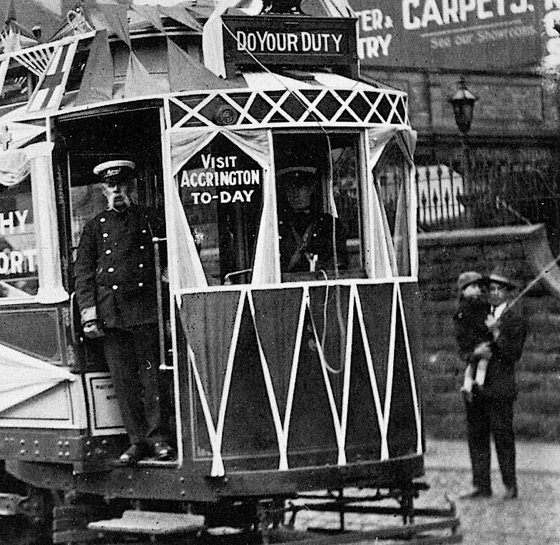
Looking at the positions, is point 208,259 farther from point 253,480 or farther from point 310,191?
point 253,480

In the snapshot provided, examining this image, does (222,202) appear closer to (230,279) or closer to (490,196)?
(230,279)

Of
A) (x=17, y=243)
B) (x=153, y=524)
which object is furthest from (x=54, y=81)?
(x=153, y=524)

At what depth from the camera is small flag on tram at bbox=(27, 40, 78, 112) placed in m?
8.12

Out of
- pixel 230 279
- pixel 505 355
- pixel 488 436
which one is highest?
pixel 230 279

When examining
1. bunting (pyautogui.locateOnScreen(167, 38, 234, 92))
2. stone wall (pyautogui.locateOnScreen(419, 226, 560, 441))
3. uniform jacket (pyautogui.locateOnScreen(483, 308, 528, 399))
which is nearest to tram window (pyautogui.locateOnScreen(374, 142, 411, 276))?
bunting (pyautogui.locateOnScreen(167, 38, 234, 92))

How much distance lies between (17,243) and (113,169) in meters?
0.83

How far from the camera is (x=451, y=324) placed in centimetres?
1317

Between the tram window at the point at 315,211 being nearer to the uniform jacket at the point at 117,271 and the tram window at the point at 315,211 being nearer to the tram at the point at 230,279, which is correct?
the tram at the point at 230,279

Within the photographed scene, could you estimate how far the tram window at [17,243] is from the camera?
8461 millimetres

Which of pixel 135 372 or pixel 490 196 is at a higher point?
pixel 490 196

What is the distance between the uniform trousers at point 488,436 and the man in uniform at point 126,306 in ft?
11.1

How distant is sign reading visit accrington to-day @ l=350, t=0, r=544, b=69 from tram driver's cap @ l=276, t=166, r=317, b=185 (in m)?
5.74

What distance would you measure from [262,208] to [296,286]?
473 millimetres

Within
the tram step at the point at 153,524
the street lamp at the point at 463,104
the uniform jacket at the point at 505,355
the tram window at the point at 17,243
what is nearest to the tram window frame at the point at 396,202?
the tram step at the point at 153,524
